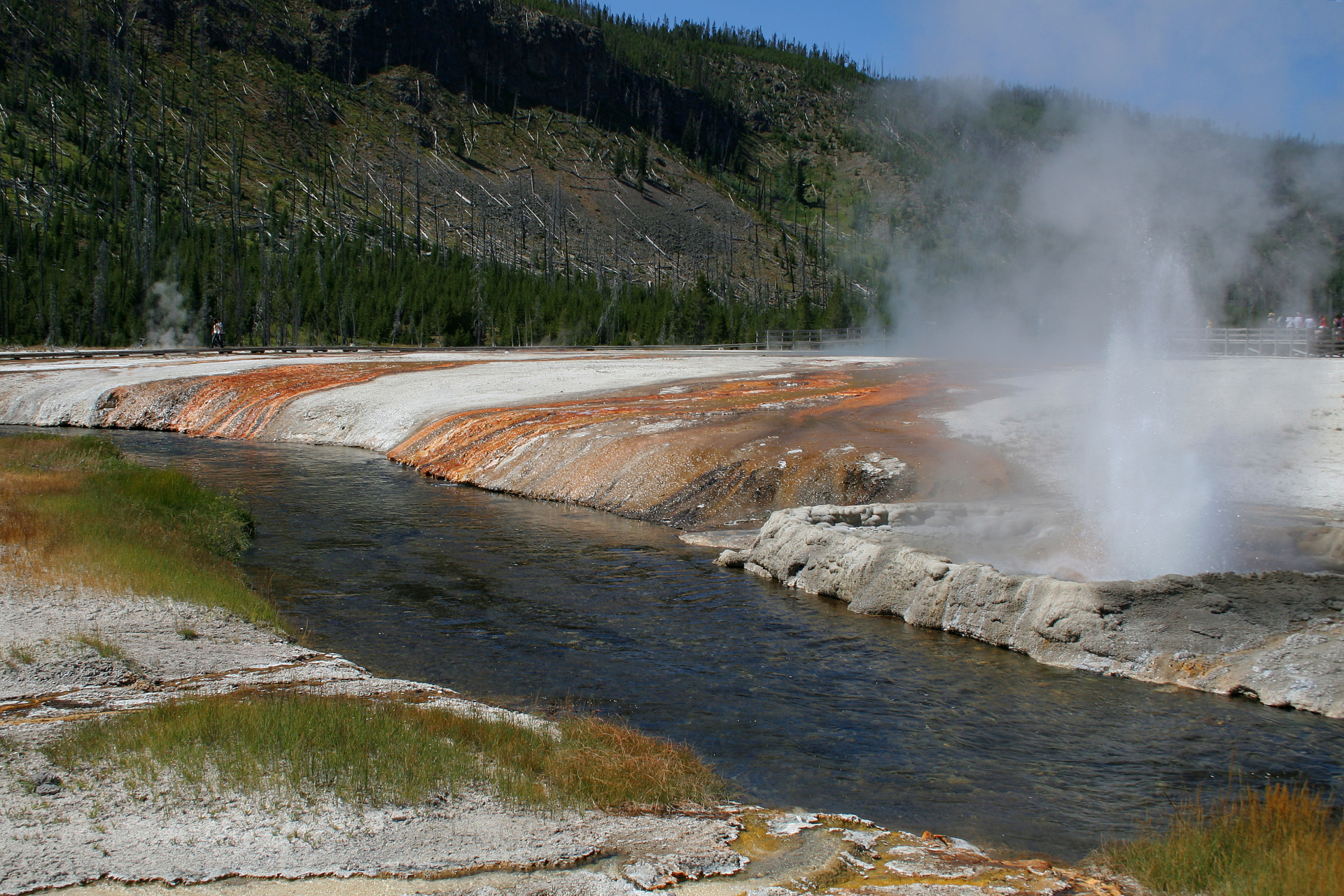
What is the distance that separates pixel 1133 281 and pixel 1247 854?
11561 millimetres

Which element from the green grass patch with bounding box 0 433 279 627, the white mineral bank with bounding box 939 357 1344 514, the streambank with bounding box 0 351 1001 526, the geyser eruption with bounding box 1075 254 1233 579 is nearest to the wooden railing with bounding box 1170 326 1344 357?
the white mineral bank with bounding box 939 357 1344 514

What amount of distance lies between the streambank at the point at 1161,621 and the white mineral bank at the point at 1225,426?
275 inches

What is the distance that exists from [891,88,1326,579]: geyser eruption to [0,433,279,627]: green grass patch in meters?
11.5

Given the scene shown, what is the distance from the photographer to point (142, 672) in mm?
9742

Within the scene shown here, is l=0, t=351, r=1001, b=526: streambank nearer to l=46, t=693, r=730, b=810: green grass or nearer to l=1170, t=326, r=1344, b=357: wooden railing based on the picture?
l=1170, t=326, r=1344, b=357: wooden railing

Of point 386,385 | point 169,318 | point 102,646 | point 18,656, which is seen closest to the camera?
point 18,656

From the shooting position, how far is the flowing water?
8.55 meters

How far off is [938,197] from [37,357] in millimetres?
49346

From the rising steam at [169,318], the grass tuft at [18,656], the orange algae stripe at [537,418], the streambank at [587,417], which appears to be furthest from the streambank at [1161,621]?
the rising steam at [169,318]

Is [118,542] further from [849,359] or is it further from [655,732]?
[849,359]

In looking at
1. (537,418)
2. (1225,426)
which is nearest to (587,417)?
(537,418)

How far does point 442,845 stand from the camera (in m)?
6.32

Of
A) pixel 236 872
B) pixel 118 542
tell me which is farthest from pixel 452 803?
pixel 118 542

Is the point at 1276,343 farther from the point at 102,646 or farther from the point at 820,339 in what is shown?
the point at 820,339
